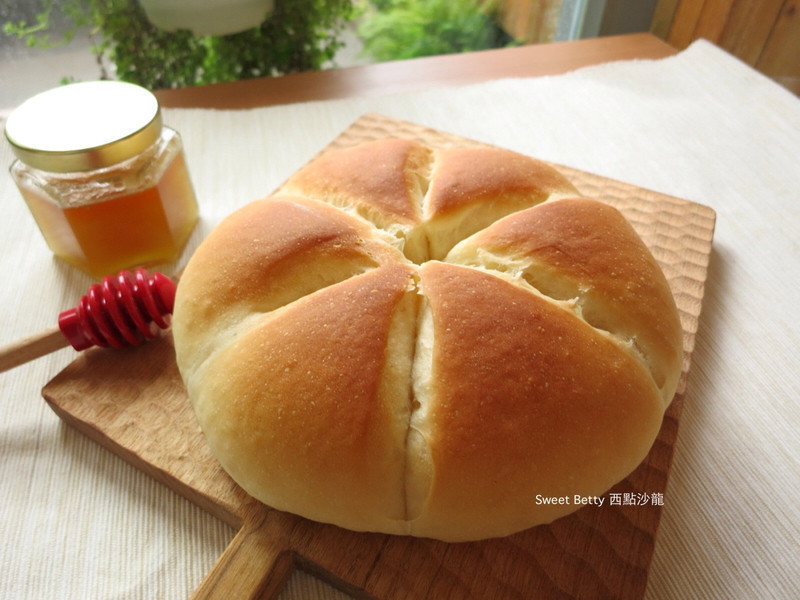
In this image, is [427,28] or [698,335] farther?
[427,28]

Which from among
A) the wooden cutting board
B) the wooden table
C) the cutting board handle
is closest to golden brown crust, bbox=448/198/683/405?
the wooden cutting board

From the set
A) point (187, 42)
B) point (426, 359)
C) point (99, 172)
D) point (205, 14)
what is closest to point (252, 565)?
point (426, 359)

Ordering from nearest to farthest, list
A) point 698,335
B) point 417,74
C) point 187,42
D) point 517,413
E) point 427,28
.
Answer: point 517,413 → point 698,335 → point 187,42 → point 417,74 → point 427,28

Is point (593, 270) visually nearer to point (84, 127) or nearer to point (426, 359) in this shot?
point (426, 359)

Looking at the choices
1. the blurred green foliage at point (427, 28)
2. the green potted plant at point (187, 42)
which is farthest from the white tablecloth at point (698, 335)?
the blurred green foliage at point (427, 28)

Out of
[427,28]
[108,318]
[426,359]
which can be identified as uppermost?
[426,359]

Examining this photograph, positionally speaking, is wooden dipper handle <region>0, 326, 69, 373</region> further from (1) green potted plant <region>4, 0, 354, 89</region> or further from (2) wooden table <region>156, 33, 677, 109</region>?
(1) green potted plant <region>4, 0, 354, 89</region>

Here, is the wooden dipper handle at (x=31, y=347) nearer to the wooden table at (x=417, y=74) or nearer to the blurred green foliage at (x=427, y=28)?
the wooden table at (x=417, y=74)
